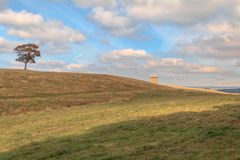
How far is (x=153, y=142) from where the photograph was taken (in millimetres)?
17453

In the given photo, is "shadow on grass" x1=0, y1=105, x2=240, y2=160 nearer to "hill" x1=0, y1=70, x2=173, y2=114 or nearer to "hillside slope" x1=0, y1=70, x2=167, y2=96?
"hill" x1=0, y1=70, x2=173, y2=114

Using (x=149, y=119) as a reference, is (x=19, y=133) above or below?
below

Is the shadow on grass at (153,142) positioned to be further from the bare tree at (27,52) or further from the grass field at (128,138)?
the bare tree at (27,52)

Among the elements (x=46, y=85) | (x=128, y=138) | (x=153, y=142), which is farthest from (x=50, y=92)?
(x=153, y=142)

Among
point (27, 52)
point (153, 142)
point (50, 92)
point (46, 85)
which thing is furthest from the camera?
point (27, 52)

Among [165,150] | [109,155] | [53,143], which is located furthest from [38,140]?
[165,150]

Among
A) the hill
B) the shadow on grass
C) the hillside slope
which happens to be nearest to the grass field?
the shadow on grass

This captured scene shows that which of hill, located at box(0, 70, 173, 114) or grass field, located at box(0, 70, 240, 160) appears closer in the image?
grass field, located at box(0, 70, 240, 160)

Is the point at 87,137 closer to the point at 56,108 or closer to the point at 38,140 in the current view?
the point at 38,140

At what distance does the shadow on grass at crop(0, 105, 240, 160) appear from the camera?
48.5ft

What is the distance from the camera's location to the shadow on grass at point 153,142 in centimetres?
1480

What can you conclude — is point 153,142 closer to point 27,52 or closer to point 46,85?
point 46,85

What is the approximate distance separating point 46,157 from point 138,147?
14.9 ft

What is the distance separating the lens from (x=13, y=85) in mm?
66812
